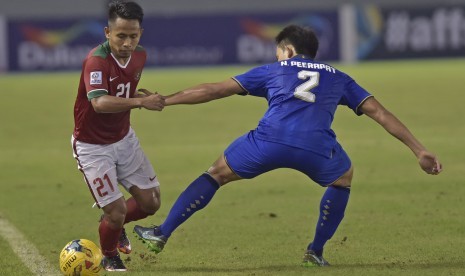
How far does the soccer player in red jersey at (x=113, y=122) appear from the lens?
8.42 m

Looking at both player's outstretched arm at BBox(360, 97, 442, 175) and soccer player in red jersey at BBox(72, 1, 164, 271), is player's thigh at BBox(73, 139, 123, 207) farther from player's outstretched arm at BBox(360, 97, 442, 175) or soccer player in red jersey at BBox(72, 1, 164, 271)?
player's outstretched arm at BBox(360, 97, 442, 175)

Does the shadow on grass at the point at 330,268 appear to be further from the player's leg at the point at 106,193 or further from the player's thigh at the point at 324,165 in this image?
the player's thigh at the point at 324,165

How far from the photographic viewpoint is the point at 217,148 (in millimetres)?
18391

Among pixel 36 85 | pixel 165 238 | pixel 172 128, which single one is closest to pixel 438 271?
pixel 165 238

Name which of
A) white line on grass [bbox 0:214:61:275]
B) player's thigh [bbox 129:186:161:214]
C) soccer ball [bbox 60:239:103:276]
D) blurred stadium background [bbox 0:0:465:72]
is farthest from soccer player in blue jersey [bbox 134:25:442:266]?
blurred stadium background [bbox 0:0:465:72]

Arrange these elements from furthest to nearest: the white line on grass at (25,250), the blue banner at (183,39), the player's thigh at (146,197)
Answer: the blue banner at (183,39) → the player's thigh at (146,197) → the white line on grass at (25,250)

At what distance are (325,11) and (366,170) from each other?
24.2 m

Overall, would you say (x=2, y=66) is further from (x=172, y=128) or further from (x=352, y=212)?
(x=352, y=212)

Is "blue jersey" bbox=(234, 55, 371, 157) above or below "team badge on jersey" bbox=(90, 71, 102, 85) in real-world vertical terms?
below

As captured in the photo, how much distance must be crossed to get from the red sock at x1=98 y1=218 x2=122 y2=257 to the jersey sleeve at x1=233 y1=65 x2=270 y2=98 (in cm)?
158

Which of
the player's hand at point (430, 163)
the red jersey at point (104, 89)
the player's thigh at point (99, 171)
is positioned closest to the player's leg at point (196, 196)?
the player's thigh at point (99, 171)

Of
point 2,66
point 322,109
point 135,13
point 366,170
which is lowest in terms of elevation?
point 2,66

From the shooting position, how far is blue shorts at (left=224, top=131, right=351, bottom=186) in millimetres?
8359

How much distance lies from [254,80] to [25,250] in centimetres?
295
